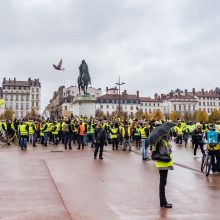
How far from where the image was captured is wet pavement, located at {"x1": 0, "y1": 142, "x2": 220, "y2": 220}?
24.2 ft

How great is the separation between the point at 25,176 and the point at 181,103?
157 metres

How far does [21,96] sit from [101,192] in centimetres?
15716

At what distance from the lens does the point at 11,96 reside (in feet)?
525

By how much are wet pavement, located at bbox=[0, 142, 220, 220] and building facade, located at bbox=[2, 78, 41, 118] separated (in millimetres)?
150775

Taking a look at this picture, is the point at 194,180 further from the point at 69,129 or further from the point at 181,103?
the point at 181,103

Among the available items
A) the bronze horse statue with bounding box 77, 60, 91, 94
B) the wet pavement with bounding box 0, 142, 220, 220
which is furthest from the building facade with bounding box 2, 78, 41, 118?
the wet pavement with bounding box 0, 142, 220, 220

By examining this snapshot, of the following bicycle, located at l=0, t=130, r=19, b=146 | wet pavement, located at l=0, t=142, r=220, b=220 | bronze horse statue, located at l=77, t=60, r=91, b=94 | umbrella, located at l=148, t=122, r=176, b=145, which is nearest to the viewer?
wet pavement, located at l=0, t=142, r=220, b=220

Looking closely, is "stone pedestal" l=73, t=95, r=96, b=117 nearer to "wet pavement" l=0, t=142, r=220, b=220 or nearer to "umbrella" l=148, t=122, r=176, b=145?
"wet pavement" l=0, t=142, r=220, b=220

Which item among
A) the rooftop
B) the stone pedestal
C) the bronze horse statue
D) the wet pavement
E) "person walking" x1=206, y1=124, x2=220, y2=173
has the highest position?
the rooftop

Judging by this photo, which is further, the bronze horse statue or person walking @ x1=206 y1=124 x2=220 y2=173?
the bronze horse statue

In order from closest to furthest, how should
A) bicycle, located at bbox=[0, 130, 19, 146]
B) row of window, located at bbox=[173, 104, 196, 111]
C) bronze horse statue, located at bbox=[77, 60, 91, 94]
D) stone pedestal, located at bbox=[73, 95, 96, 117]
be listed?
bicycle, located at bbox=[0, 130, 19, 146] → stone pedestal, located at bbox=[73, 95, 96, 117] → bronze horse statue, located at bbox=[77, 60, 91, 94] → row of window, located at bbox=[173, 104, 196, 111]

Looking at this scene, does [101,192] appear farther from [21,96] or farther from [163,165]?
[21,96]

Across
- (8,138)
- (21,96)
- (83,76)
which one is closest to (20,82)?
(21,96)

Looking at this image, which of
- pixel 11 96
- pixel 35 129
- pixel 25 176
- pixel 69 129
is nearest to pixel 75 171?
pixel 25 176
